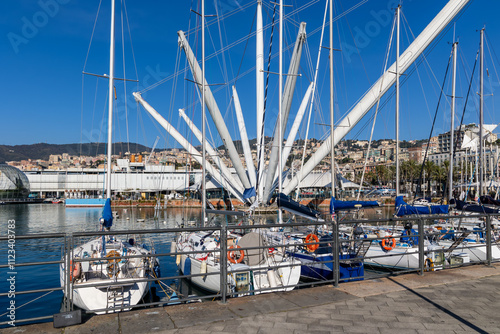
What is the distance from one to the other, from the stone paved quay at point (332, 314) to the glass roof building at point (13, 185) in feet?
390

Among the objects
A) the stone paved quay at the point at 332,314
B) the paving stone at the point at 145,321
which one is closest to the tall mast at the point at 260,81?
the stone paved quay at the point at 332,314

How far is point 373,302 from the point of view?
5.62 metres

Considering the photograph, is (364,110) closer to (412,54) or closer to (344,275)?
(412,54)

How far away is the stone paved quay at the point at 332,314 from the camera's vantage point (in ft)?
15.1

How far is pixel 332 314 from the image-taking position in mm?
5098

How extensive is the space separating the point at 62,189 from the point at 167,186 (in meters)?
36.6

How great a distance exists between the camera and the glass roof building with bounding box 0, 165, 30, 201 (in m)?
107

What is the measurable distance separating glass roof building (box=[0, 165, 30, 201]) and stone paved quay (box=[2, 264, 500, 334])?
4683 inches

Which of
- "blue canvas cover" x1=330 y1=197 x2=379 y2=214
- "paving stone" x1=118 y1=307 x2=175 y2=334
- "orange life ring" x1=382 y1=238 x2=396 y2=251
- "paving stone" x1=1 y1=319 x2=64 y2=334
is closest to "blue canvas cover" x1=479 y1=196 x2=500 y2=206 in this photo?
"blue canvas cover" x1=330 y1=197 x2=379 y2=214

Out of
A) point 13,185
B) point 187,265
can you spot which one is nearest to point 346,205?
point 187,265

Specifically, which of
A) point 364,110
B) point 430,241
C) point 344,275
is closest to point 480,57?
point 364,110

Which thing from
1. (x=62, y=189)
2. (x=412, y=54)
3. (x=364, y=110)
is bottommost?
(x=62, y=189)

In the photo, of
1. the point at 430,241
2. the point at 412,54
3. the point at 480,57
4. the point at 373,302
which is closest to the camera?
the point at 373,302

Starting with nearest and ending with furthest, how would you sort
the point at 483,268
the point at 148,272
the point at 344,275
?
the point at 483,268, the point at 148,272, the point at 344,275
